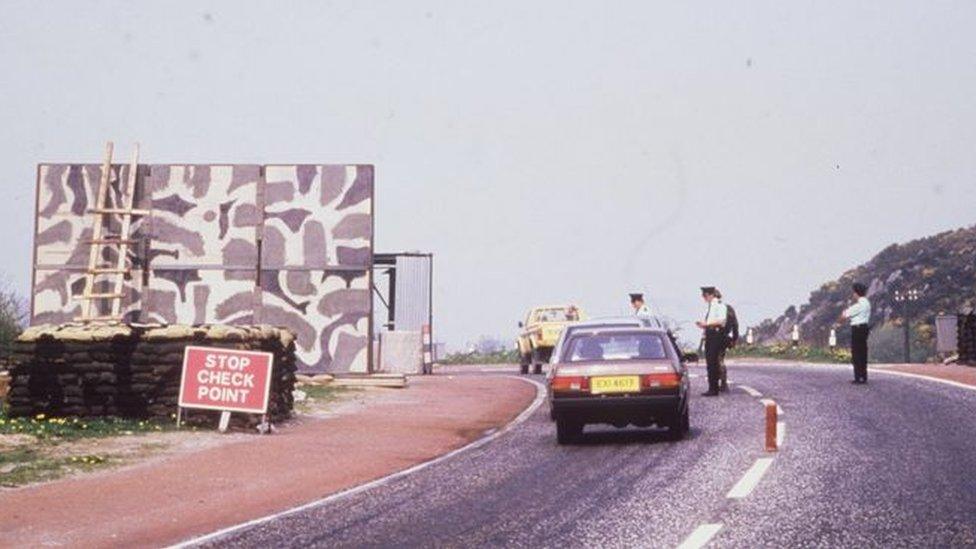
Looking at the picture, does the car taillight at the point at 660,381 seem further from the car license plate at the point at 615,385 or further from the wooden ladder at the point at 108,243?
the wooden ladder at the point at 108,243

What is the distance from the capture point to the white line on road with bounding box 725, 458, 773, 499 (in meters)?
10.9

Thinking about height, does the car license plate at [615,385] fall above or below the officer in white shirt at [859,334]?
below

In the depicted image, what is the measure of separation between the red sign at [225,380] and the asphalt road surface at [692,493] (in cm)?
374

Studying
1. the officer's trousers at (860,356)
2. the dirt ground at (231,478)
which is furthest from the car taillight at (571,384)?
the officer's trousers at (860,356)

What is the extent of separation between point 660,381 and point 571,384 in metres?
1.04

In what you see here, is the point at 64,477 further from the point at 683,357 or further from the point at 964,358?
the point at 964,358

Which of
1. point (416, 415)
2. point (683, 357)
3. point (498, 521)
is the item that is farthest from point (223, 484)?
point (416, 415)

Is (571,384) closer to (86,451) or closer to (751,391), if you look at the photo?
(86,451)

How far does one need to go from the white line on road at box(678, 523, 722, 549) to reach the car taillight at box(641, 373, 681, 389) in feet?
21.7

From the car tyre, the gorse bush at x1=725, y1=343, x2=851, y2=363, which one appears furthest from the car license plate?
the gorse bush at x1=725, y1=343, x2=851, y2=363

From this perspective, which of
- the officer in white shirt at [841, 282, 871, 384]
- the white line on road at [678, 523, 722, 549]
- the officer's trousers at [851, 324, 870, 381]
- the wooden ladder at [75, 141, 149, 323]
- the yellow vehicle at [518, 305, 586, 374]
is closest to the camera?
the white line on road at [678, 523, 722, 549]

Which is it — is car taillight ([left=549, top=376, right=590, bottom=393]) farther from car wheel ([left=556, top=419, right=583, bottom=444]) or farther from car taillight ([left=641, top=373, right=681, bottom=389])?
car taillight ([left=641, top=373, right=681, bottom=389])

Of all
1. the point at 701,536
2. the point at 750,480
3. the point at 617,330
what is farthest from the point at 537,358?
the point at 701,536

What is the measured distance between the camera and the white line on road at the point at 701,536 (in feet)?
27.9
